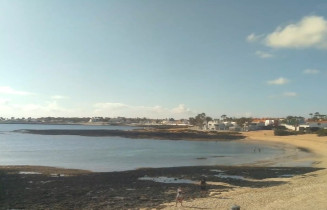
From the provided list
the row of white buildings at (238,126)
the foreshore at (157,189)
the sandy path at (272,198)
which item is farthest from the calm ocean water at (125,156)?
the row of white buildings at (238,126)

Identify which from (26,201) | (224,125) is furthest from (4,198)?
(224,125)

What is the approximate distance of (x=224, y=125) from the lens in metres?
149

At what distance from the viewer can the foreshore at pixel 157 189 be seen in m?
21.3

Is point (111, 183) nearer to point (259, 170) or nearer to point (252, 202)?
point (252, 202)

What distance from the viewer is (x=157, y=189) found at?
2683cm

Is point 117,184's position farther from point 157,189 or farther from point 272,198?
point 272,198

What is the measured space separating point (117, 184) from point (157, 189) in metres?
4.15

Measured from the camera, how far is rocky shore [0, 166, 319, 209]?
22.6m

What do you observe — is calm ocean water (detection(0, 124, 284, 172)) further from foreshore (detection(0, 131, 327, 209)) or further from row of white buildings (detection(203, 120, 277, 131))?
row of white buildings (detection(203, 120, 277, 131))

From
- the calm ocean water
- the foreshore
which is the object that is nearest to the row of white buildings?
the calm ocean water

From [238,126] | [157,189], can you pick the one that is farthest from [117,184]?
[238,126]

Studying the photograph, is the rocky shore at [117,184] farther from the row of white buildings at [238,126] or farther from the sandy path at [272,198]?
the row of white buildings at [238,126]

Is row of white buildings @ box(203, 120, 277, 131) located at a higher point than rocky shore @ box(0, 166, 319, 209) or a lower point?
higher

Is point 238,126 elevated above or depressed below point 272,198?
above
